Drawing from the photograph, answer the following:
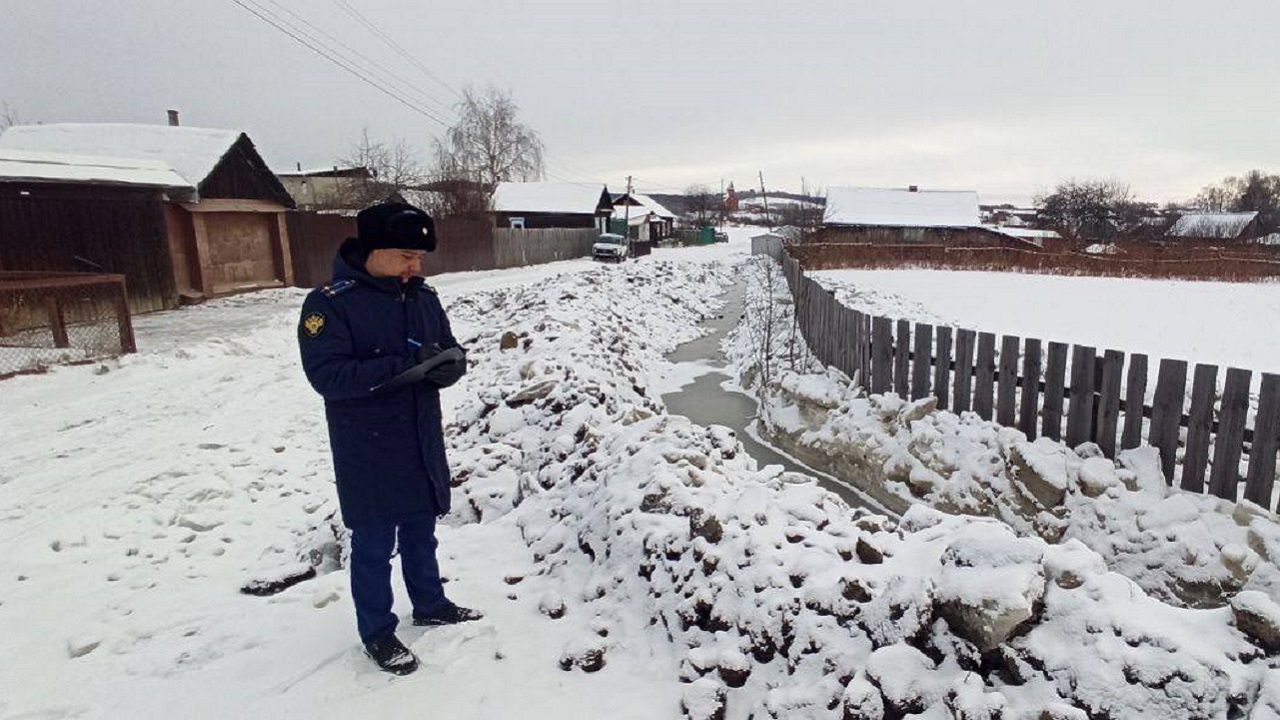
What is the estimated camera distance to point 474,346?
1020cm

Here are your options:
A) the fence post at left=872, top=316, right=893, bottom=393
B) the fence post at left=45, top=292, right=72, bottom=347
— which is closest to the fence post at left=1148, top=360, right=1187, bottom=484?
the fence post at left=872, top=316, right=893, bottom=393

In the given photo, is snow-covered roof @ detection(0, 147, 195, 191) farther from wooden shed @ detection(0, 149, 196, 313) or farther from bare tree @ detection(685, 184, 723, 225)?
bare tree @ detection(685, 184, 723, 225)

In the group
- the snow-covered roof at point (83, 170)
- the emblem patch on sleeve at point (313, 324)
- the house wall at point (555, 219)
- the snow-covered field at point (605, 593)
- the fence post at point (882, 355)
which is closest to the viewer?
the snow-covered field at point (605, 593)

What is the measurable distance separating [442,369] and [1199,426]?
5306 millimetres

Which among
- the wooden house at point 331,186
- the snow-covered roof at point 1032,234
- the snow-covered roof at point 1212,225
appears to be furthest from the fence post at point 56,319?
the snow-covered roof at point 1212,225

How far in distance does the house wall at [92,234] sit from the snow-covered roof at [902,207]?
40.4m

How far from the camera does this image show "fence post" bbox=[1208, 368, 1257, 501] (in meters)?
4.61

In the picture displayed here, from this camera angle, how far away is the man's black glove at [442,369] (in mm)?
2795

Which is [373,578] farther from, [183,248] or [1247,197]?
[1247,197]

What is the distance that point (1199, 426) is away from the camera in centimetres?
477

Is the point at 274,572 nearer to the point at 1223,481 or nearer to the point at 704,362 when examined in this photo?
the point at 1223,481

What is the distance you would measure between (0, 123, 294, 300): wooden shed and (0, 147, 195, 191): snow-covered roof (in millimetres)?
596

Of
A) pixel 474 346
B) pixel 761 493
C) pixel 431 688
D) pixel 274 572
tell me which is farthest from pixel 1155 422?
pixel 474 346

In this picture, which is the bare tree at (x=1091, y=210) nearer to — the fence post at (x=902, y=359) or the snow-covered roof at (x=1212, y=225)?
the snow-covered roof at (x=1212, y=225)
